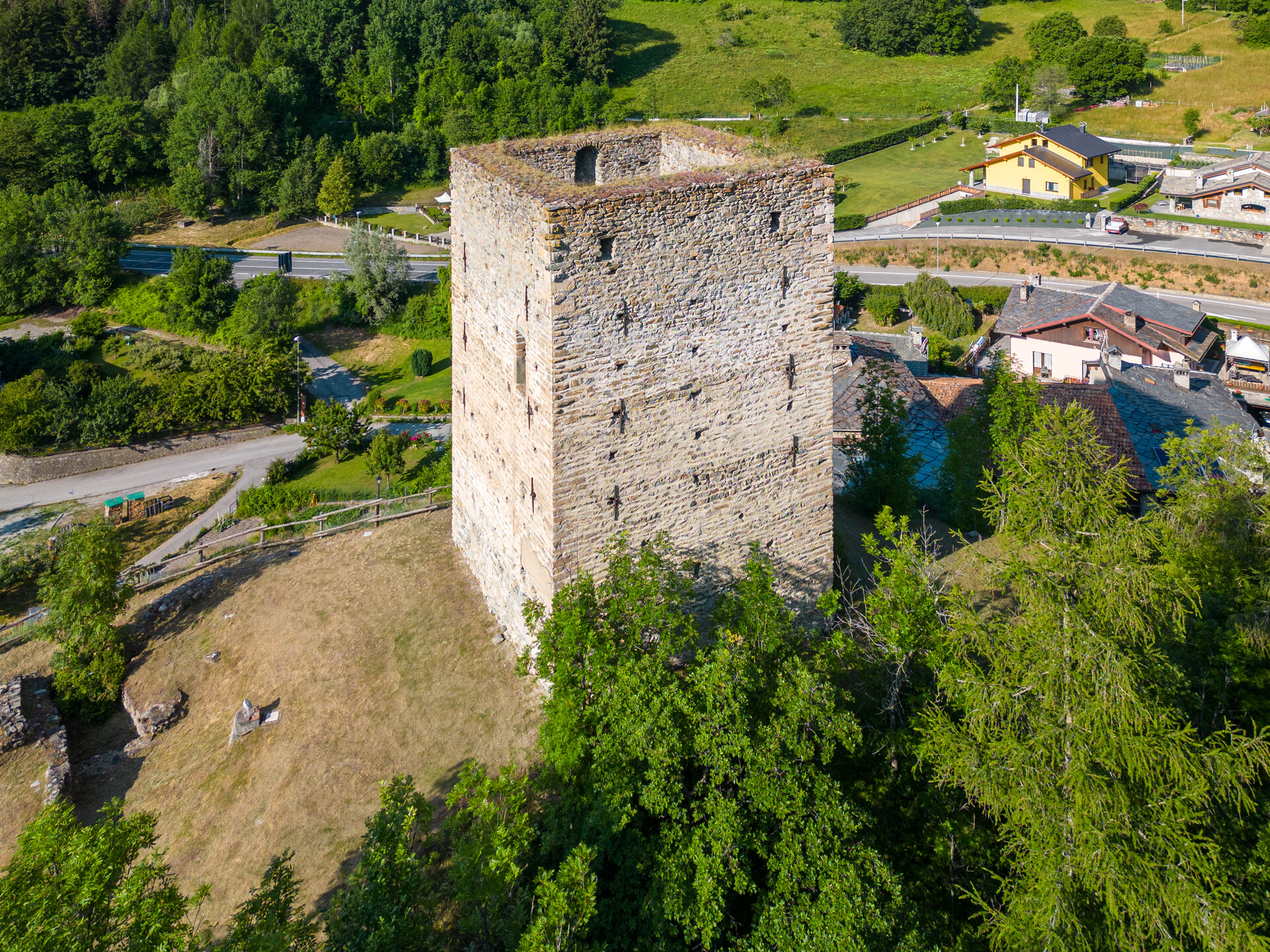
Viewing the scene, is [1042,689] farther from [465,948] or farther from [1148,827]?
[465,948]

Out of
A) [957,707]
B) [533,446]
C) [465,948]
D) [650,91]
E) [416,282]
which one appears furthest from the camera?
[650,91]

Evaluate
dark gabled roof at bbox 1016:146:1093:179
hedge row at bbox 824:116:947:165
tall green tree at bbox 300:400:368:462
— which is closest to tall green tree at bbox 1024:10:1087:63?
hedge row at bbox 824:116:947:165

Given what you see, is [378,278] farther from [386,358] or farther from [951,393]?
[951,393]

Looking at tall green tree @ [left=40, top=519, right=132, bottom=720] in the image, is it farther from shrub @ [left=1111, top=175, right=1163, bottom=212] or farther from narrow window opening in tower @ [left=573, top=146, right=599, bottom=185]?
shrub @ [left=1111, top=175, right=1163, bottom=212]

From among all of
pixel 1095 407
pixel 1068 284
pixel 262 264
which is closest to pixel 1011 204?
pixel 1068 284

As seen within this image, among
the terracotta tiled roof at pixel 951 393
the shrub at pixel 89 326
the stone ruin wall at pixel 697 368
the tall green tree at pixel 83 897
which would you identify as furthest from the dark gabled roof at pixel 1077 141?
the tall green tree at pixel 83 897

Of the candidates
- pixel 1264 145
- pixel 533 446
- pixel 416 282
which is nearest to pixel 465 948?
pixel 533 446

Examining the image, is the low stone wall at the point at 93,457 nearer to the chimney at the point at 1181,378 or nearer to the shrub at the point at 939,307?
the shrub at the point at 939,307
